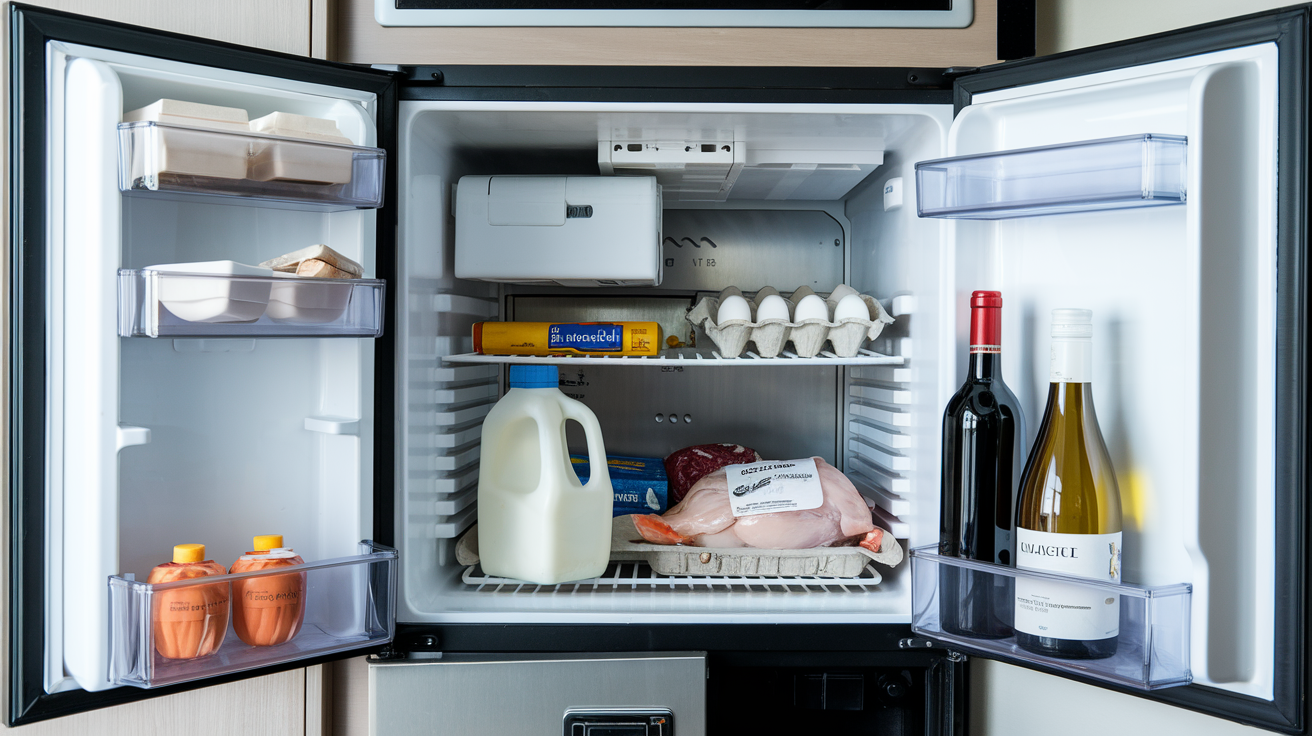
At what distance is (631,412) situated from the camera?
4.89 feet

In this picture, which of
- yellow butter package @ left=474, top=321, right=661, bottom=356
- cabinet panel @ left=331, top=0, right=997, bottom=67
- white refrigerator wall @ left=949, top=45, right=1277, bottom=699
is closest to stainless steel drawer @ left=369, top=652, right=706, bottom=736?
yellow butter package @ left=474, top=321, right=661, bottom=356

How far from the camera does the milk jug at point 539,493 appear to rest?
110 centimetres

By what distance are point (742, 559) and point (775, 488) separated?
4.9 inches

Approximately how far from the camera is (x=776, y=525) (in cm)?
117

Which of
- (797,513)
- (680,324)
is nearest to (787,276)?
(680,324)

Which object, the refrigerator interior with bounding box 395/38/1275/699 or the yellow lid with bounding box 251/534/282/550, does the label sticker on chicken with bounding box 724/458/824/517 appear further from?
the yellow lid with bounding box 251/534/282/550

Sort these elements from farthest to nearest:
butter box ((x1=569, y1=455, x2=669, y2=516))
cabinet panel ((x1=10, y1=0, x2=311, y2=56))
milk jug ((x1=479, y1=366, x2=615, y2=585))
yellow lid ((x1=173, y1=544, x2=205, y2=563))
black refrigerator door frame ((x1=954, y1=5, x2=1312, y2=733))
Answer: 1. butter box ((x1=569, y1=455, x2=669, y2=516))
2. milk jug ((x1=479, y1=366, x2=615, y2=585))
3. cabinet panel ((x1=10, y1=0, x2=311, y2=56))
4. yellow lid ((x1=173, y1=544, x2=205, y2=563))
5. black refrigerator door frame ((x1=954, y1=5, x2=1312, y2=733))

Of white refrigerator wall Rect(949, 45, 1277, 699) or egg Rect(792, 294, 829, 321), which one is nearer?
white refrigerator wall Rect(949, 45, 1277, 699)

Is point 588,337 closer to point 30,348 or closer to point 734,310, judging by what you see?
point 734,310

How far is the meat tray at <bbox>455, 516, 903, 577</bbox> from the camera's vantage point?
115cm

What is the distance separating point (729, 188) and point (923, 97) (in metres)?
0.40

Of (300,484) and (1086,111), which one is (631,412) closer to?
(300,484)

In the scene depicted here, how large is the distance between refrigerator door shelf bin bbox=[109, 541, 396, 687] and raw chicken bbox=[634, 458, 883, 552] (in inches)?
16.2

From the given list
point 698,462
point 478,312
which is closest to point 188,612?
point 478,312
